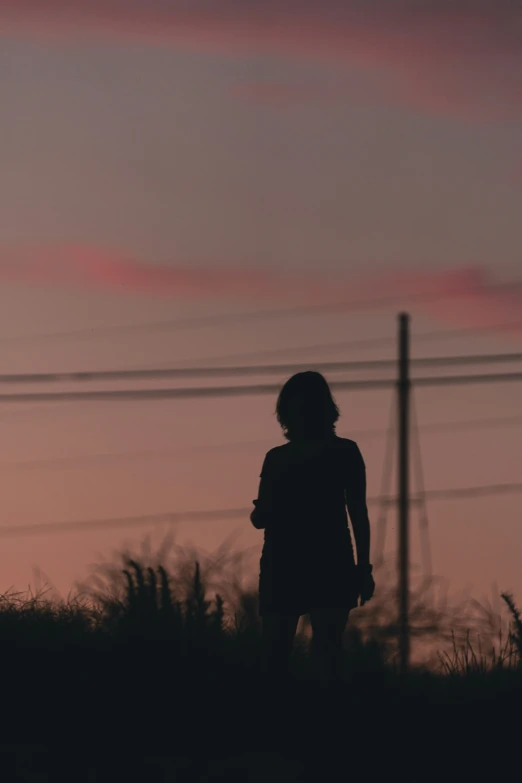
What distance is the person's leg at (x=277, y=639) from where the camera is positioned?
18.0 feet

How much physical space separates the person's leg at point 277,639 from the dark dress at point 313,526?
0.05 meters

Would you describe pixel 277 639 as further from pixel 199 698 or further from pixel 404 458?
pixel 404 458

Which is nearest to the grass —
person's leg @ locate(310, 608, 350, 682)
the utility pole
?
person's leg @ locate(310, 608, 350, 682)

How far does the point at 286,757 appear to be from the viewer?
483cm

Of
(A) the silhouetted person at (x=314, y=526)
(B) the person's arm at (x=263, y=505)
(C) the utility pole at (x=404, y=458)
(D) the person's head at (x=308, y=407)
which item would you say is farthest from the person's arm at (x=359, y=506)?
(C) the utility pole at (x=404, y=458)

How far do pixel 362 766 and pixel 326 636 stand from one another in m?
0.78

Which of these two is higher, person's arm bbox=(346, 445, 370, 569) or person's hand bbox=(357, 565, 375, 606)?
person's arm bbox=(346, 445, 370, 569)

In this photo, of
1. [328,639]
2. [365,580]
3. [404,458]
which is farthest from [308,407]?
[404,458]

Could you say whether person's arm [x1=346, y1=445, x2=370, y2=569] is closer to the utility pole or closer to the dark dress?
the dark dress

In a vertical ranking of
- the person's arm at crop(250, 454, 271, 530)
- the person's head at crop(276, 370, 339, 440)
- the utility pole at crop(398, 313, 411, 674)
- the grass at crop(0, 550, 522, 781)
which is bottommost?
the grass at crop(0, 550, 522, 781)

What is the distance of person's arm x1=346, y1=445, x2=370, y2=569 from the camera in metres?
5.43

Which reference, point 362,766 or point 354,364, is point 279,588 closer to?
point 362,766

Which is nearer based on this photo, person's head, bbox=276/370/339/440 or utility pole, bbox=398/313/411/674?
person's head, bbox=276/370/339/440

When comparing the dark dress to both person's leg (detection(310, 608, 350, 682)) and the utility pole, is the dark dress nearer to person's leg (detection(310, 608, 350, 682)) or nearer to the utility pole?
person's leg (detection(310, 608, 350, 682))
